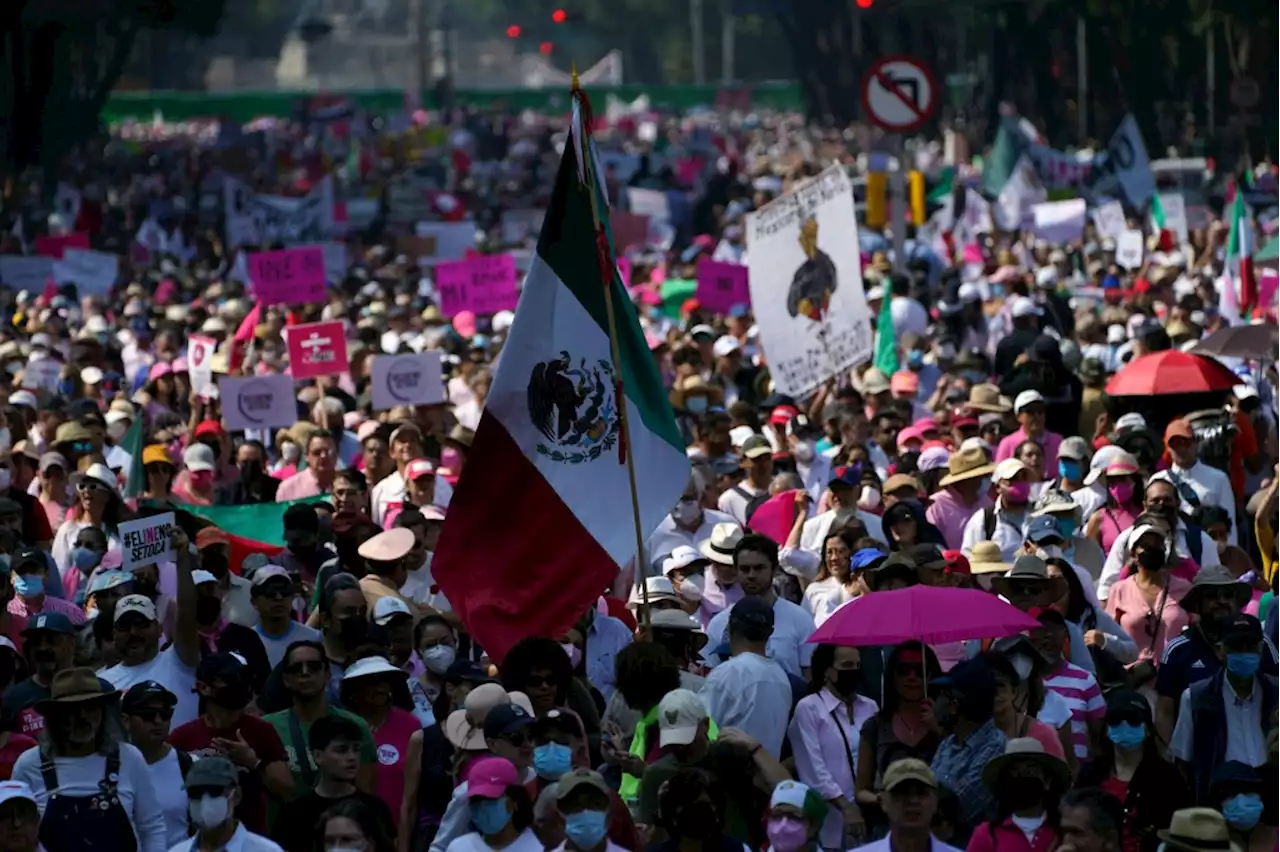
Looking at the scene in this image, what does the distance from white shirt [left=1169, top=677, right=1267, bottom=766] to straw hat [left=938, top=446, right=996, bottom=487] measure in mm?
3294

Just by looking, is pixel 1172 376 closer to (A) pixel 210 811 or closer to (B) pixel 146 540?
(B) pixel 146 540

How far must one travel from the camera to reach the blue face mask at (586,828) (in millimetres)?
7965

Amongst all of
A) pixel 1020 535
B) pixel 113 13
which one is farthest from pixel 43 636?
pixel 113 13

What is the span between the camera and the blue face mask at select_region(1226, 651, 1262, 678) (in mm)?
9664

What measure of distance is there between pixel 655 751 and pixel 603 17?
137 meters

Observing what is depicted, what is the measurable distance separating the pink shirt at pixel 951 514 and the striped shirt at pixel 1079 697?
11.1 ft

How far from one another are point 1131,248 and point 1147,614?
16.9m

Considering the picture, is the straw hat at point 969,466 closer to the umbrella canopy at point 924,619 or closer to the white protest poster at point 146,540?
the umbrella canopy at point 924,619

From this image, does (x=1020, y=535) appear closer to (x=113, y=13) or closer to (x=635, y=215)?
(x=635, y=215)

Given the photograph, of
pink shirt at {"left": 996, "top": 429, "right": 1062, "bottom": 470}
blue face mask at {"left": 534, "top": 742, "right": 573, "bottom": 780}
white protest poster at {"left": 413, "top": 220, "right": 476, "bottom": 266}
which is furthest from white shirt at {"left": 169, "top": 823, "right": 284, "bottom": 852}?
white protest poster at {"left": 413, "top": 220, "right": 476, "bottom": 266}

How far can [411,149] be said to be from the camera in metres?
72.6

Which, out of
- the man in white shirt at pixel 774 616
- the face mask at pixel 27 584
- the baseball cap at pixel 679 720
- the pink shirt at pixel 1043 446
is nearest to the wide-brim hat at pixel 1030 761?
the baseball cap at pixel 679 720

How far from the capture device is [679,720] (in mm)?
8773

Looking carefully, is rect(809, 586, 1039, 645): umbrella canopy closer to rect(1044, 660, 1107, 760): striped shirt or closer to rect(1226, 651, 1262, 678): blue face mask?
rect(1044, 660, 1107, 760): striped shirt
